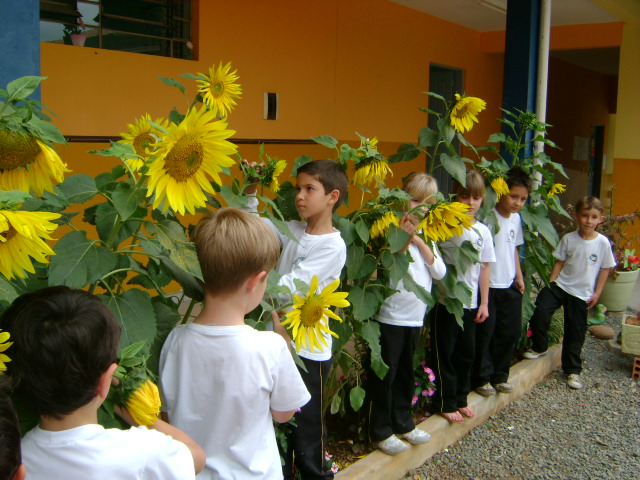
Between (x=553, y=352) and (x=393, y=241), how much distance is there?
2.76 meters

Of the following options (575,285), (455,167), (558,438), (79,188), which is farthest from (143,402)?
(575,285)

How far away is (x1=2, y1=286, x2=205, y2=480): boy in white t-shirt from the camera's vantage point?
1.34 metres

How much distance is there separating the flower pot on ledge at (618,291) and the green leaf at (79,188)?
19.3ft

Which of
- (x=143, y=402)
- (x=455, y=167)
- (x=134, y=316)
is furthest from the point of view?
(x=455, y=167)

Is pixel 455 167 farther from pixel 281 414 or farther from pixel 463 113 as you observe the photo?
pixel 281 414

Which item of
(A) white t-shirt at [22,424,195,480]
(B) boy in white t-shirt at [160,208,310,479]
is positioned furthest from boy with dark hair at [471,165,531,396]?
(A) white t-shirt at [22,424,195,480]

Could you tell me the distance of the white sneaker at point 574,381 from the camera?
481cm

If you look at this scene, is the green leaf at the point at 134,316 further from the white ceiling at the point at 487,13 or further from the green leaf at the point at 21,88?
the white ceiling at the point at 487,13

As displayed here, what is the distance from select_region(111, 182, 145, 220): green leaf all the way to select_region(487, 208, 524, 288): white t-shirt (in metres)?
2.89

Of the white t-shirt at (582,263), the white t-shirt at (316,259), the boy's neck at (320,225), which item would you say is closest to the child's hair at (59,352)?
the white t-shirt at (316,259)

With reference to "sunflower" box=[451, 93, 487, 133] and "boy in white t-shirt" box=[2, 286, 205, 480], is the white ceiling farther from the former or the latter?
"boy in white t-shirt" box=[2, 286, 205, 480]

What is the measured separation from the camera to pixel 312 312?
6.77 feet

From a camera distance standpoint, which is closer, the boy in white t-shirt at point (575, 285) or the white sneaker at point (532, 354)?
the boy in white t-shirt at point (575, 285)

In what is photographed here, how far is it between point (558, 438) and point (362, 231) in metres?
1.93
